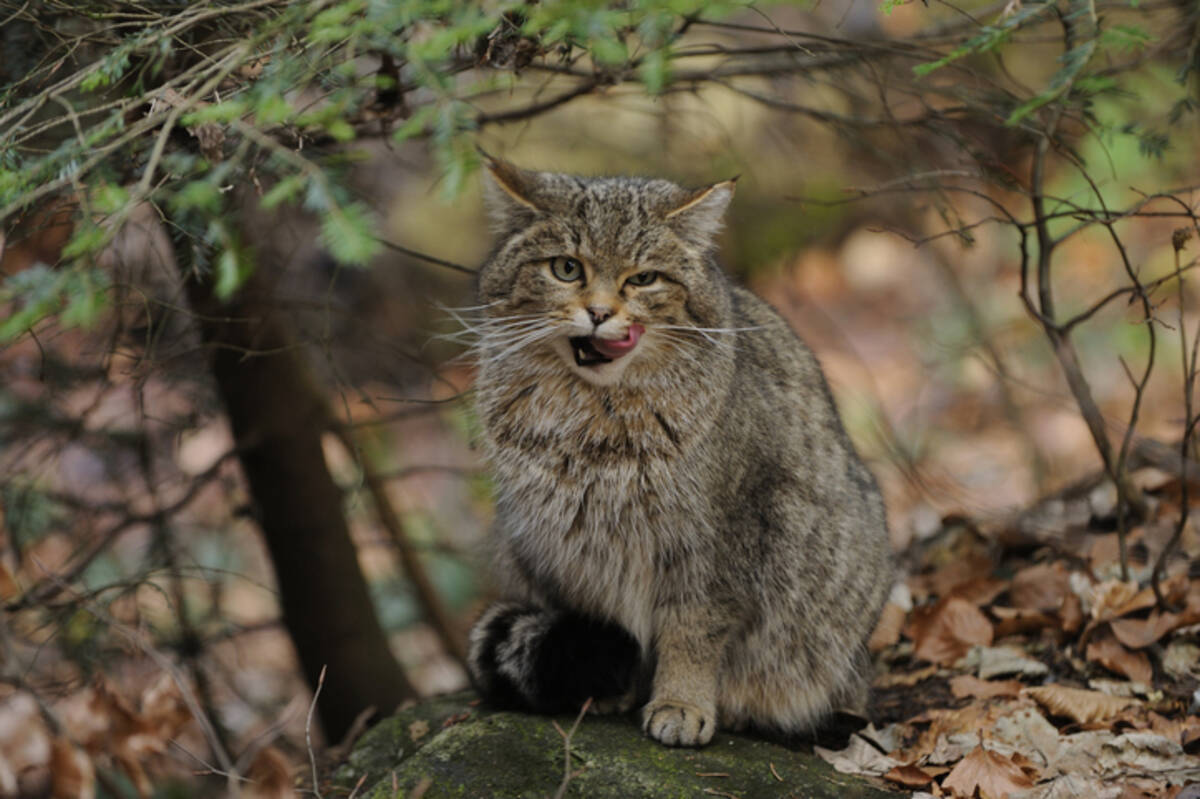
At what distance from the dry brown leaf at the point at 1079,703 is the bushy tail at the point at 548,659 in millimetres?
1307

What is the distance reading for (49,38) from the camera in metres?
3.02

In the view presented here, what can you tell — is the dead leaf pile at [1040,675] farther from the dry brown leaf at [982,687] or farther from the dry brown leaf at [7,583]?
the dry brown leaf at [7,583]

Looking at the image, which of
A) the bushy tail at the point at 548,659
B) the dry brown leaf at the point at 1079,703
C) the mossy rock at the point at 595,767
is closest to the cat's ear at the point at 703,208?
the bushy tail at the point at 548,659

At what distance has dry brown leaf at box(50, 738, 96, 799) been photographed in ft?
8.64

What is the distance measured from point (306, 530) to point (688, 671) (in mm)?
2132

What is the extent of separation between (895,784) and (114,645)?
2.93 meters

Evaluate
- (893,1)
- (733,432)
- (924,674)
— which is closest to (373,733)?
(733,432)

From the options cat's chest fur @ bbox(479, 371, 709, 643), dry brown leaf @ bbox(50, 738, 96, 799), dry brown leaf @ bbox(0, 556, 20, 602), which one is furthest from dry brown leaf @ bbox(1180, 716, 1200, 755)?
dry brown leaf @ bbox(0, 556, 20, 602)

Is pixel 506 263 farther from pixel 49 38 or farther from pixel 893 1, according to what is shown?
pixel 49 38

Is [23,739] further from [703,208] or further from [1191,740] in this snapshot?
[1191,740]

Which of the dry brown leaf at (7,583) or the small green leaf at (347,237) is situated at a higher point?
the small green leaf at (347,237)

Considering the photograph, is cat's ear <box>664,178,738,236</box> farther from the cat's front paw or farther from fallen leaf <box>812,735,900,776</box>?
fallen leaf <box>812,735,900,776</box>

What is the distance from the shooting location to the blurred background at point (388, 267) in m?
2.31

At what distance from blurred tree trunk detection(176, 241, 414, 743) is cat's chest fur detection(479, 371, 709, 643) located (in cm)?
160
